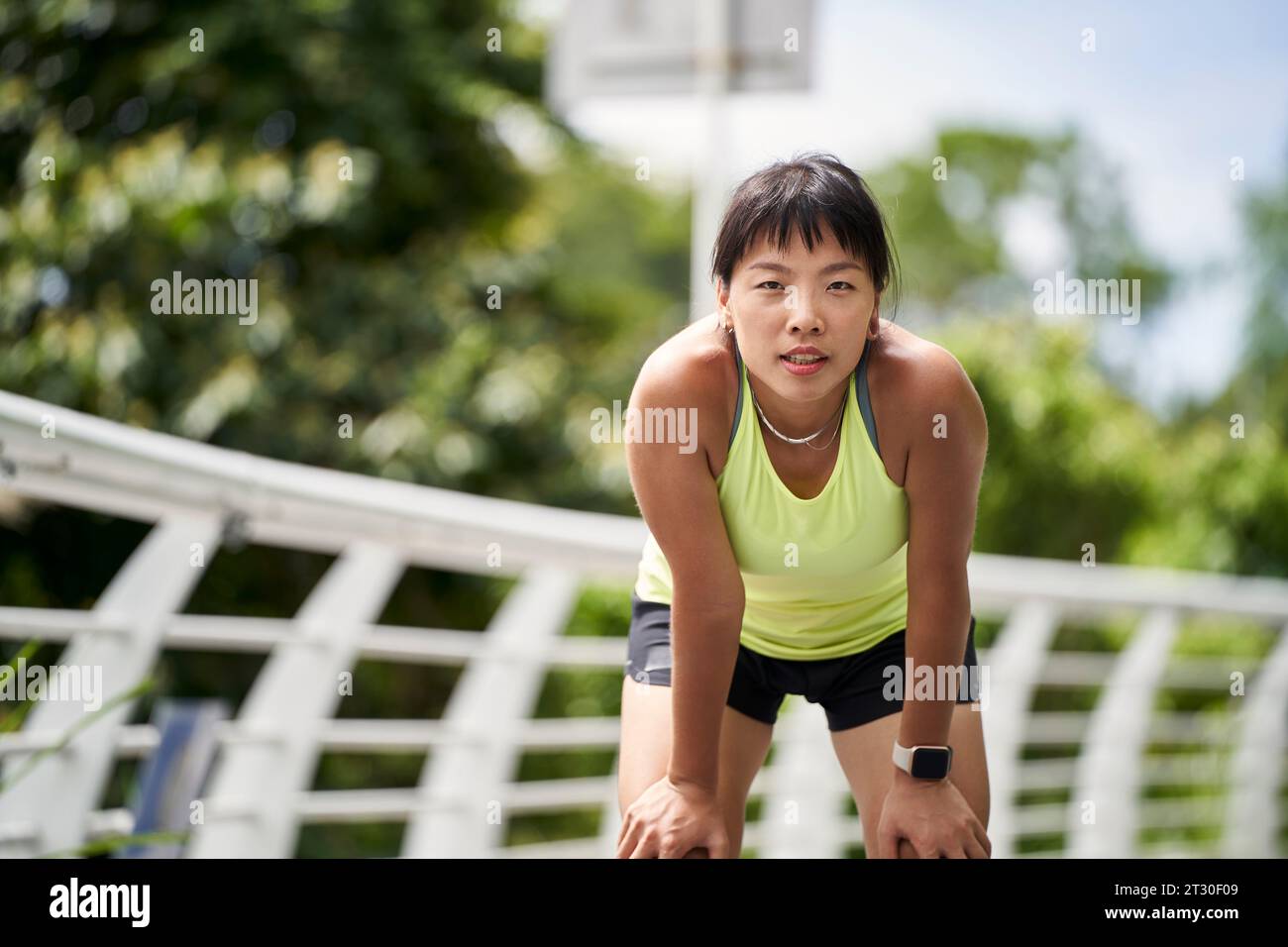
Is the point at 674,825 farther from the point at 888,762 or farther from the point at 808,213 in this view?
the point at 808,213

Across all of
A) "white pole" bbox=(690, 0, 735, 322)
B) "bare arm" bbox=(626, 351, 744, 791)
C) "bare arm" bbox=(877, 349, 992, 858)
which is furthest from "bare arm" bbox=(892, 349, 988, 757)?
"white pole" bbox=(690, 0, 735, 322)

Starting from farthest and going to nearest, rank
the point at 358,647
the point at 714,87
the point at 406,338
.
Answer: the point at 406,338, the point at 714,87, the point at 358,647

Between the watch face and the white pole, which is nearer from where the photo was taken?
the watch face

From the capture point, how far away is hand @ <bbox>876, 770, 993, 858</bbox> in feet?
5.94

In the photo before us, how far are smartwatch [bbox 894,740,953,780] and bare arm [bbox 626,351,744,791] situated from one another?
0.25m

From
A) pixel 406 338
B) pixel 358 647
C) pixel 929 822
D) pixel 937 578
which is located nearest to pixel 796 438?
pixel 937 578

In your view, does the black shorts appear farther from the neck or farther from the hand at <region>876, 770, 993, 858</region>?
the neck

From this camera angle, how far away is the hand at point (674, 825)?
5.98 feet

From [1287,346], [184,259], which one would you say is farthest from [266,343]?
[1287,346]

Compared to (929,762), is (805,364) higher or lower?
higher

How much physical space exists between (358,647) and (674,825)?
4.21 ft

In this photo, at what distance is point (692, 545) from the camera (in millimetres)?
1778

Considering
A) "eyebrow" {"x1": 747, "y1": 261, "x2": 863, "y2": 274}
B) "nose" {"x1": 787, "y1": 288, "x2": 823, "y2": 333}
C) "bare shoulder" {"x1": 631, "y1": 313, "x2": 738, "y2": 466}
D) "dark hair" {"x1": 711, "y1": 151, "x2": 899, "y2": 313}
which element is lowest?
"bare shoulder" {"x1": 631, "y1": 313, "x2": 738, "y2": 466}

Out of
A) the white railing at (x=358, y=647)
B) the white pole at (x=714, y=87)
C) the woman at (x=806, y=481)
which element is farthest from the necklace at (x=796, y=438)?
the white pole at (x=714, y=87)
